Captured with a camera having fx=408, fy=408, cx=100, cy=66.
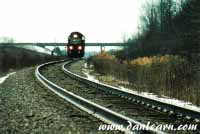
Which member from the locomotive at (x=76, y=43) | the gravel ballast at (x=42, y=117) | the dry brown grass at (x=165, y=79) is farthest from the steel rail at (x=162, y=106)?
the locomotive at (x=76, y=43)

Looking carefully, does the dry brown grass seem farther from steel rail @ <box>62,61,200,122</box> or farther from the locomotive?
the locomotive

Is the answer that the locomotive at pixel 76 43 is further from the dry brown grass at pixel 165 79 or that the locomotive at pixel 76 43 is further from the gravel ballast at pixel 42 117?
the gravel ballast at pixel 42 117

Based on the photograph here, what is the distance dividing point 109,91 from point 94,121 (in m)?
5.57

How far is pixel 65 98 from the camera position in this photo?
11922 mm

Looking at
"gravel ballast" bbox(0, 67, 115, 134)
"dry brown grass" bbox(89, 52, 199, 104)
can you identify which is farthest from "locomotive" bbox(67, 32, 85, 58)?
"gravel ballast" bbox(0, 67, 115, 134)

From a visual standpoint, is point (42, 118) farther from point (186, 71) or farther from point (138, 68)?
point (138, 68)

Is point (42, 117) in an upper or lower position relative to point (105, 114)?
lower

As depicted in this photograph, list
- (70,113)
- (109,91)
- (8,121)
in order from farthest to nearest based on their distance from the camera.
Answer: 1. (109,91)
2. (70,113)
3. (8,121)

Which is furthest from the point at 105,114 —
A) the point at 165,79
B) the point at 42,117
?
the point at 165,79

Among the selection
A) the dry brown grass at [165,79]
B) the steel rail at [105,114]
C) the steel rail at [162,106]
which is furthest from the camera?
the dry brown grass at [165,79]

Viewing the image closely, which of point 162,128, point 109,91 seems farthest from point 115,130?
point 109,91

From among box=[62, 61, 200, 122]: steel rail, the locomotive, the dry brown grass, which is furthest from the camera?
the locomotive

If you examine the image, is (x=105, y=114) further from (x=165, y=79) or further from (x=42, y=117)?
(x=165, y=79)

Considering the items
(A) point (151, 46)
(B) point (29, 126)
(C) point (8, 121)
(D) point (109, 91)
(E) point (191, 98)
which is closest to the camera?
(B) point (29, 126)
